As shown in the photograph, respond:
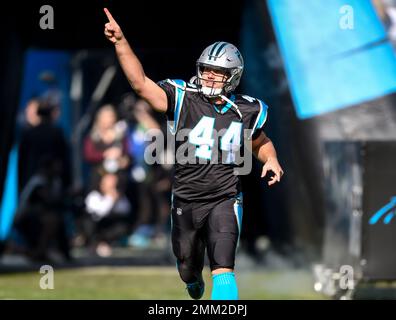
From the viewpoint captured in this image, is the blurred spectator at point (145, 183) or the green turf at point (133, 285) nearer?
the green turf at point (133, 285)

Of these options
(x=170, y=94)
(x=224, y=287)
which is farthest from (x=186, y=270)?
(x=170, y=94)

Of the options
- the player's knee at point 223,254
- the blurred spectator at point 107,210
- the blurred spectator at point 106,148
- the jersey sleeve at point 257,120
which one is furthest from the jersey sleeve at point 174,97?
the blurred spectator at point 106,148

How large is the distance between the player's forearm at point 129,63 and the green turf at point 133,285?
10.7 feet

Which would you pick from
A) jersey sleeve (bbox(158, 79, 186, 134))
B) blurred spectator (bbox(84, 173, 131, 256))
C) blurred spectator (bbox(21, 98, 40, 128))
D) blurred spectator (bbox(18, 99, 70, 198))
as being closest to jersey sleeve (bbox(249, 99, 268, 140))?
jersey sleeve (bbox(158, 79, 186, 134))

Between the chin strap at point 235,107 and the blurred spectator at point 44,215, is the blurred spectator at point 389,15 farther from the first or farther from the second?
the blurred spectator at point 44,215

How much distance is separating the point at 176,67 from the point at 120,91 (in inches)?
96.2

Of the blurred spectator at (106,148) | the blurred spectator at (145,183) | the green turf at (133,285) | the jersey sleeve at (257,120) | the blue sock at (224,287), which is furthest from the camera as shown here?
the blurred spectator at (145,183)

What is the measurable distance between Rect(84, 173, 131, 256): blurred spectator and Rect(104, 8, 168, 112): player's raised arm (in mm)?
9359

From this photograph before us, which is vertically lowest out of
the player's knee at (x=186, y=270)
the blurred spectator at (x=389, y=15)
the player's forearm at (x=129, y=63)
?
the player's knee at (x=186, y=270)

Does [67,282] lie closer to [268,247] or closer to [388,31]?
[268,247]

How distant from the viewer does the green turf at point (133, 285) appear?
10.1m

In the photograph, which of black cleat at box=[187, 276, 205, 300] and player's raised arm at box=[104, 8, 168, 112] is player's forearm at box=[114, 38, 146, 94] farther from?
black cleat at box=[187, 276, 205, 300]
